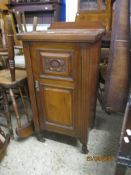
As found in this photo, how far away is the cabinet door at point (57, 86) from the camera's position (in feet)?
3.47

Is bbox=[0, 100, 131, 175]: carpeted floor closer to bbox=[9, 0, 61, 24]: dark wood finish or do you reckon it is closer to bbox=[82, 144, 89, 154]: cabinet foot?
bbox=[82, 144, 89, 154]: cabinet foot

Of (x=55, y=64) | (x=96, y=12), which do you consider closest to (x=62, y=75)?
(x=55, y=64)

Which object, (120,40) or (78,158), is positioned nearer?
(120,40)

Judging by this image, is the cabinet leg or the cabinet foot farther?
the cabinet leg

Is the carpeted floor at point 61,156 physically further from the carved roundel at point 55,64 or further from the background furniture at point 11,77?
the carved roundel at point 55,64

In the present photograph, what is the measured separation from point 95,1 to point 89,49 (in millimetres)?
1991

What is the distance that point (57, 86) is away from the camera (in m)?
1.15

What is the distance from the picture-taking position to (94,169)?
119 centimetres

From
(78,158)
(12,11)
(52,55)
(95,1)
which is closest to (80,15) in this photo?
(95,1)

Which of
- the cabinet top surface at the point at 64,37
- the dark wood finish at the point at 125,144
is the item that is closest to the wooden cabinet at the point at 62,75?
the cabinet top surface at the point at 64,37

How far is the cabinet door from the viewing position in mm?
1057

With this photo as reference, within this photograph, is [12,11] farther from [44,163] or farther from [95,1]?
[44,163]

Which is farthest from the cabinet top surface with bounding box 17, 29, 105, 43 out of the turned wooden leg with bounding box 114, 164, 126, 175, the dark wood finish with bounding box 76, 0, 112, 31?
the dark wood finish with bounding box 76, 0, 112, 31

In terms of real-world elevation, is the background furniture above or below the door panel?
above
